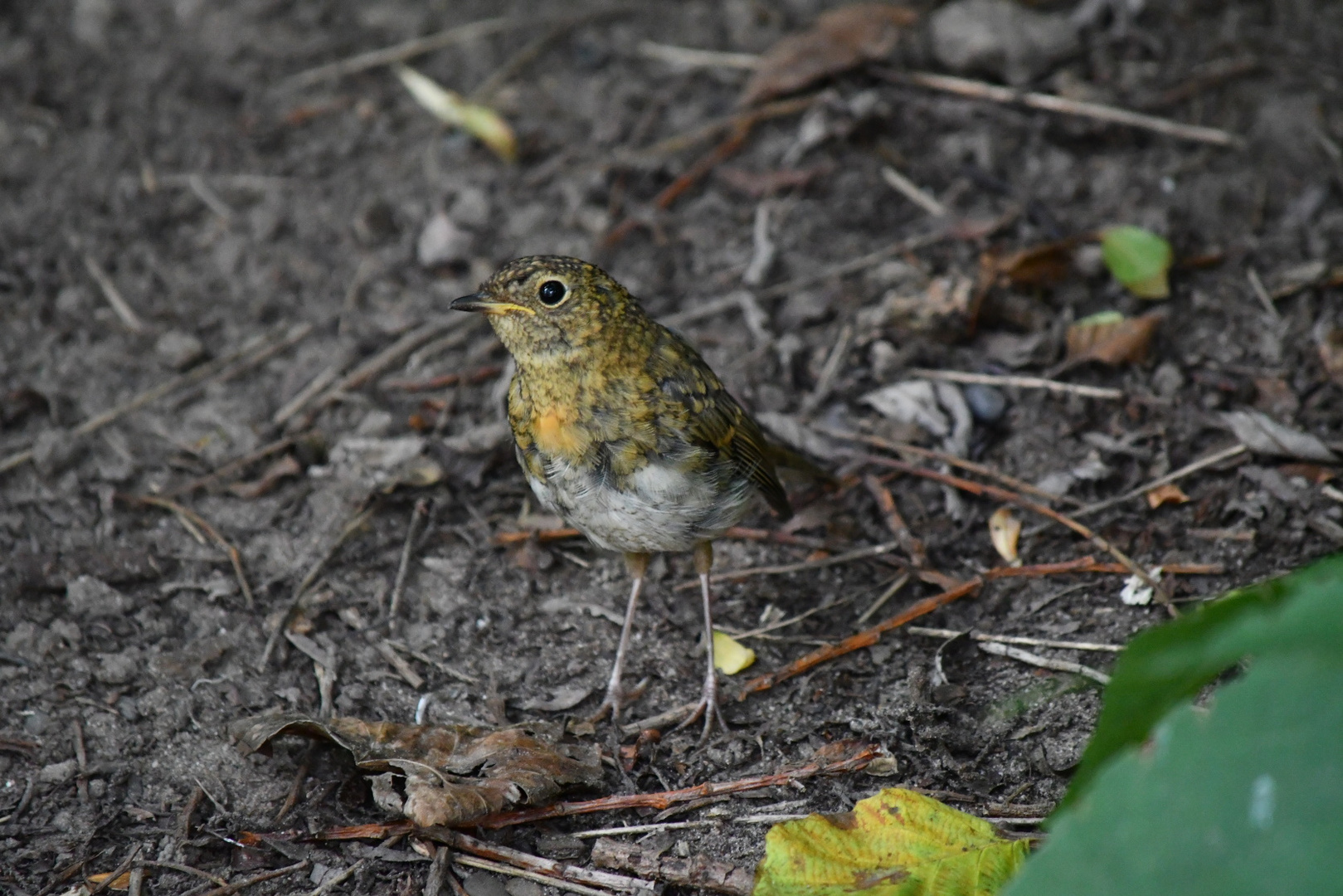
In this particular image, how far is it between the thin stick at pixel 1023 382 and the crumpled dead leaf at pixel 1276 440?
505 mm

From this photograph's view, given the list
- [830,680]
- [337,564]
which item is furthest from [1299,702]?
[337,564]

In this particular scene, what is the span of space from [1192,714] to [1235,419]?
11.5 ft

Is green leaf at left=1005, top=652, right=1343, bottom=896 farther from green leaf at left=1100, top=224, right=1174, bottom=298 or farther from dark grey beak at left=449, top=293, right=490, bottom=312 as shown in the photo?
green leaf at left=1100, top=224, right=1174, bottom=298

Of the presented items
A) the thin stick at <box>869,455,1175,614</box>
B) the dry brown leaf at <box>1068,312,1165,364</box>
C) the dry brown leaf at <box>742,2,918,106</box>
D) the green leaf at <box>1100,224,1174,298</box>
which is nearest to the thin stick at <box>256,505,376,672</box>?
the thin stick at <box>869,455,1175,614</box>

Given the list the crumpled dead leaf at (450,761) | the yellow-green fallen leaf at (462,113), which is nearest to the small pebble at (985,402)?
the crumpled dead leaf at (450,761)

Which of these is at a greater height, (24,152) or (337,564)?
(24,152)

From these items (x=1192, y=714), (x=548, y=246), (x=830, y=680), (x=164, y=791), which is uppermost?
(x=1192, y=714)

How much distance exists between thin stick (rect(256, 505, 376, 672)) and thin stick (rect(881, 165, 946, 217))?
317 centimetres

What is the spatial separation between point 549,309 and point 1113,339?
2.60 metres

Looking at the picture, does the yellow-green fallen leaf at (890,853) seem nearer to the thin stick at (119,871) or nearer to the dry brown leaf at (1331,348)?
the thin stick at (119,871)

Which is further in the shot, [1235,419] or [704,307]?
[704,307]

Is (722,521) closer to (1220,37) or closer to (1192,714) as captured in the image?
(1192,714)

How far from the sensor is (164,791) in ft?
12.7

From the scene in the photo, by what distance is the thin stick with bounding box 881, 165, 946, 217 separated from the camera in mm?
6188
